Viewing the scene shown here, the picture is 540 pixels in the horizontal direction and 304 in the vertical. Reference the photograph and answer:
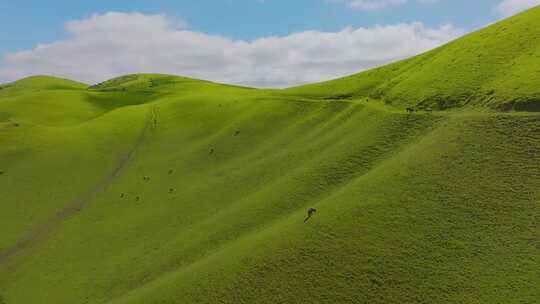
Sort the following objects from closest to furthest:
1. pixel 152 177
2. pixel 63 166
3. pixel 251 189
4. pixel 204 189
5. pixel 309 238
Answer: pixel 309 238 → pixel 251 189 → pixel 204 189 → pixel 152 177 → pixel 63 166

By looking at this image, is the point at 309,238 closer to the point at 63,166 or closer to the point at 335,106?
the point at 335,106

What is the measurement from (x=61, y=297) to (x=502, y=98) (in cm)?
4856

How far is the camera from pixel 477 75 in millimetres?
47375

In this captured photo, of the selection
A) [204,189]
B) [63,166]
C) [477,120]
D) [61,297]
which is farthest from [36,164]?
[477,120]

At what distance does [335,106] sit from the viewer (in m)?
66.2

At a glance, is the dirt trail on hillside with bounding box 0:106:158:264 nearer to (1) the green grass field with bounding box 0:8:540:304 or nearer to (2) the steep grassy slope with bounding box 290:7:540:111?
(1) the green grass field with bounding box 0:8:540:304

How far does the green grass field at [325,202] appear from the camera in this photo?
26.2m

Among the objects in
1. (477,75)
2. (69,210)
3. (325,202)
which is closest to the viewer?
(325,202)

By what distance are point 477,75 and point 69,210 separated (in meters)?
59.5

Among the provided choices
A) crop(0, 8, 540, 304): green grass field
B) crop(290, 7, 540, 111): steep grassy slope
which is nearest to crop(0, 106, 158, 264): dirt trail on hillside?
crop(0, 8, 540, 304): green grass field

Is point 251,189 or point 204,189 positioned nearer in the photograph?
point 251,189

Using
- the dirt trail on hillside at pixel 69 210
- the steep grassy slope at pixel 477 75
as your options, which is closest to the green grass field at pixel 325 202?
the steep grassy slope at pixel 477 75

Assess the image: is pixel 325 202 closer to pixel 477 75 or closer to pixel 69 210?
pixel 477 75

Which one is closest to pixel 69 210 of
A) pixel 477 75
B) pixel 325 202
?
pixel 325 202
